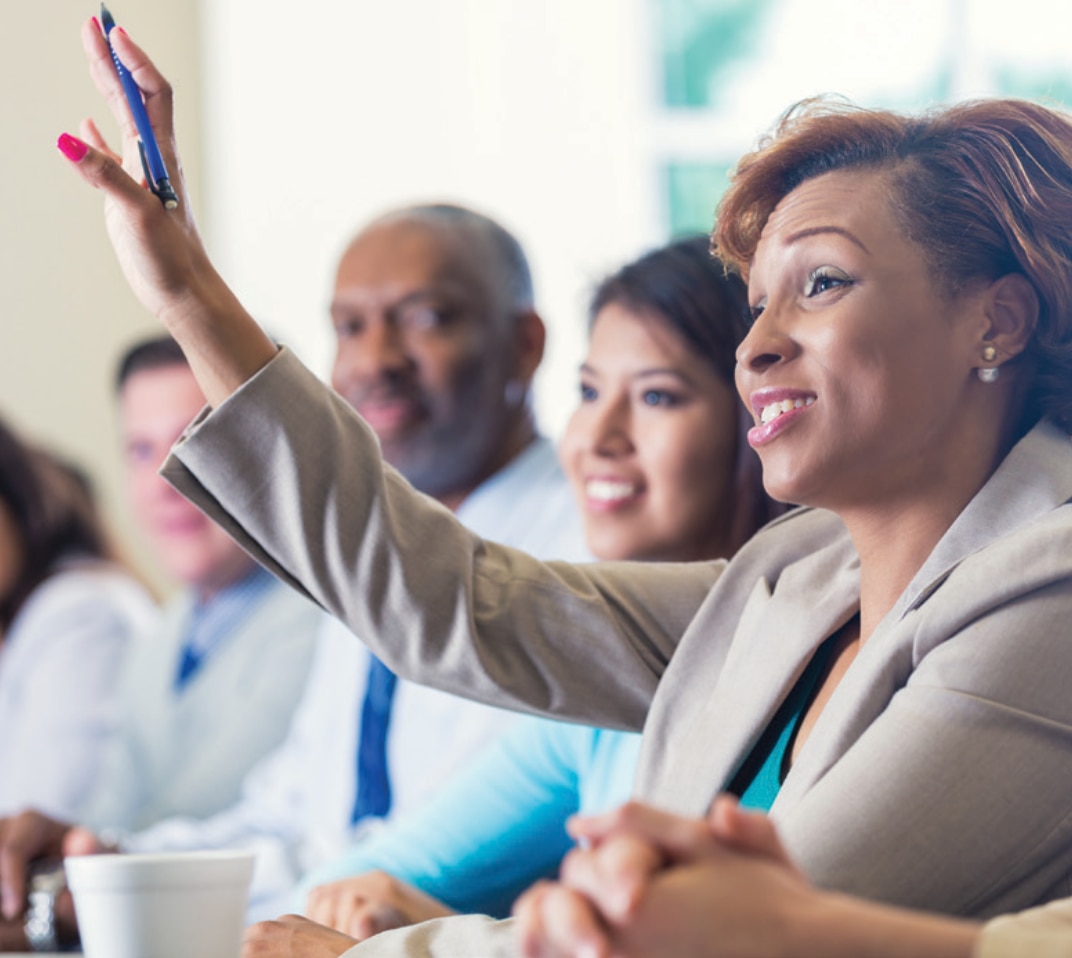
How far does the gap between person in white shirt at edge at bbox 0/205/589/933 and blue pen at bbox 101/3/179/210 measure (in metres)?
1.20

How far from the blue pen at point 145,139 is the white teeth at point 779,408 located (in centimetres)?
41

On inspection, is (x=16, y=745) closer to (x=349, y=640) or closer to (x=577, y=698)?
(x=349, y=640)

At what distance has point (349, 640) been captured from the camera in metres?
2.31

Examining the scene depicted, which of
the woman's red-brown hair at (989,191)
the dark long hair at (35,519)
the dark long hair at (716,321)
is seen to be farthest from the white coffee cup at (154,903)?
the dark long hair at (35,519)

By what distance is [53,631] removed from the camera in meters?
2.86

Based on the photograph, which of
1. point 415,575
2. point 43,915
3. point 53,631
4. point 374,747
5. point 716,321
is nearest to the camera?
point 415,575

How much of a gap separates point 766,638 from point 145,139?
1.76 feet

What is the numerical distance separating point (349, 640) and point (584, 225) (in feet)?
6.86

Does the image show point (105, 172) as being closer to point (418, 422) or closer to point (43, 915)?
point (43, 915)

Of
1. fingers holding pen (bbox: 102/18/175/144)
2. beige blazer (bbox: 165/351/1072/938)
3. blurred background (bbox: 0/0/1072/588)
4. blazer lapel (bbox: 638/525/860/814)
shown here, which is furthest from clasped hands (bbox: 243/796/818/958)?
blurred background (bbox: 0/0/1072/588)

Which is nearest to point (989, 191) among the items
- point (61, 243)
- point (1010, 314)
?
point (1010, 314)

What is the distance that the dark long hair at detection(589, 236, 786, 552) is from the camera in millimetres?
1636

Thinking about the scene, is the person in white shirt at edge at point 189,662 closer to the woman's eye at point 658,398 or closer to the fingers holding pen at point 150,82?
the woman's eye at point 658,398

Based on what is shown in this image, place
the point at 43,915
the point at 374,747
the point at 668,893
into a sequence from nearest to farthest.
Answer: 1. the point at 668,893
2. the point at 43,915
3. the point at 374,747
